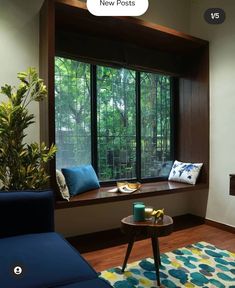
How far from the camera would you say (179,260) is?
2.59 m

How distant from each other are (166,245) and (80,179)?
1.17 m

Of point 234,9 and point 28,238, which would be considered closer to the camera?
point 28,238

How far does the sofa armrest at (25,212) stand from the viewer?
2.01 metres

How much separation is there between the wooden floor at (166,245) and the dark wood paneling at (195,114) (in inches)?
27.5

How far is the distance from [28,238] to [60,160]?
1.41 metres

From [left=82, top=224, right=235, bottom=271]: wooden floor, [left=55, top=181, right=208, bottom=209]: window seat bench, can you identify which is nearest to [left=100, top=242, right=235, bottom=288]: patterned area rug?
[left=82, top=224, right=235, bottom=271]: wooden floor

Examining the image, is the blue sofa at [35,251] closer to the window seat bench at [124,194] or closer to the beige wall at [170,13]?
the window seat bench at [124,194]

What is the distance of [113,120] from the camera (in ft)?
11.9

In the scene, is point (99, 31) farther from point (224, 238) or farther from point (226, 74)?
point (224, 238)

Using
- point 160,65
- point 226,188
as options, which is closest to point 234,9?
point 160,65

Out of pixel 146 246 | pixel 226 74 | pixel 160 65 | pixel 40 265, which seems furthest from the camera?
pixel 160 65

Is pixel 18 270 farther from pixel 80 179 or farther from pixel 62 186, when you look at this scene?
pixel 80 179

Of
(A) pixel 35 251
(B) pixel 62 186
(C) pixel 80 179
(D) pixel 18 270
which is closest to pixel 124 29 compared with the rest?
(C) pixel 80 179

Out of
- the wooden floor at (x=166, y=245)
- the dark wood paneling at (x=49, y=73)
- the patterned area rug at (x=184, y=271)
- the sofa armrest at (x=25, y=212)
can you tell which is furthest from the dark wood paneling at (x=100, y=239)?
the sofa armrest at (x=25, y=212)
